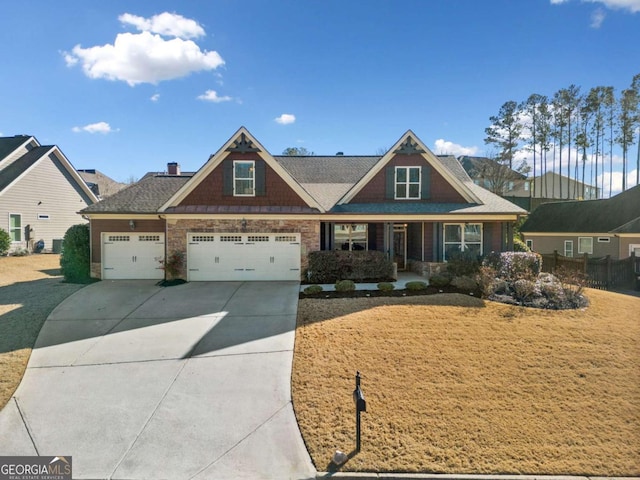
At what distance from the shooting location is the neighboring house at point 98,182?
35.0 m

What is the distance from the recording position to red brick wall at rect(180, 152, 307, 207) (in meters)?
14.6

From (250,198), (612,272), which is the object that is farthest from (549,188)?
(250,198)

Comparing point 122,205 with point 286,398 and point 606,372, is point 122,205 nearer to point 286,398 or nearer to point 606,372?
point 286,398

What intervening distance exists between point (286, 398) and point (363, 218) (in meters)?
9.79

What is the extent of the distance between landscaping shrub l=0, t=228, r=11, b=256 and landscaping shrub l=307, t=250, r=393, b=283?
19968mm

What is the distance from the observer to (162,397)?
18.8 ft

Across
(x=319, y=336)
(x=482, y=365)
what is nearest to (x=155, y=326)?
(x=319, y=336)

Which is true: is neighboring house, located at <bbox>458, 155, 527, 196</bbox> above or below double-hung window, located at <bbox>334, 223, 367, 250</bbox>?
above

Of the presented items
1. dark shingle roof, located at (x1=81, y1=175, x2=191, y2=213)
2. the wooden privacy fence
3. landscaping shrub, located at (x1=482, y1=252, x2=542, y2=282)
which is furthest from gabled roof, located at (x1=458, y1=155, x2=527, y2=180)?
dark shingle roof, located at (x1=81, y1=175, x2=191, y2=213)

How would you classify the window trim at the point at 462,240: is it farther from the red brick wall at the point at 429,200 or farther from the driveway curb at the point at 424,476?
the driveway curb at the point at 424,476

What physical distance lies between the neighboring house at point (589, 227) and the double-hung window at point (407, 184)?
15.3 m

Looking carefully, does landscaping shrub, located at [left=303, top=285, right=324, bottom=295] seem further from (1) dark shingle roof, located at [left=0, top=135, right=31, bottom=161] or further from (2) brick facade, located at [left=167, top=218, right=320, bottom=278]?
(1) dark shingle roof, located at [left=0, top=135, right=31, bottom=161]

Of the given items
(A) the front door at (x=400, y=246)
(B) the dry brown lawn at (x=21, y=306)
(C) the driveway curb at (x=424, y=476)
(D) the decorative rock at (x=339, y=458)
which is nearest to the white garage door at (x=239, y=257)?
(B) the dry brown lawn at (x=21, y=306)

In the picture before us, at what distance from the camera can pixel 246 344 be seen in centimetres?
773
